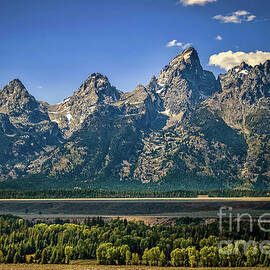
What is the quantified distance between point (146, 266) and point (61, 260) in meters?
39.2

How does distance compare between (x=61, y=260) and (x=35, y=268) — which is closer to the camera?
(x=35, y=268)

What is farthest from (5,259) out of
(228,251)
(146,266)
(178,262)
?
(228,251)

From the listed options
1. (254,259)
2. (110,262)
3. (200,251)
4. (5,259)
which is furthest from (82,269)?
(254,259)

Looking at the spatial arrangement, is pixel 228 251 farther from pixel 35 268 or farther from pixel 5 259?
pixel 5 259

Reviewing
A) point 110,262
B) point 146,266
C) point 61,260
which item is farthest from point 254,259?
point 61,260

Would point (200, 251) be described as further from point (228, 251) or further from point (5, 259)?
point (5, 259)

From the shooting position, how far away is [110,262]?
639 ft

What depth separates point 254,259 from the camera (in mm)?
185250

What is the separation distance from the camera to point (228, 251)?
192m

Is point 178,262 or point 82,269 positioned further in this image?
point 178,262

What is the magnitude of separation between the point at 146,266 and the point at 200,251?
25146 mm

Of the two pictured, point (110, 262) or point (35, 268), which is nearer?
point (35, 268)

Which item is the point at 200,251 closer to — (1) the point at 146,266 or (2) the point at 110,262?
(1) the point at 146,266

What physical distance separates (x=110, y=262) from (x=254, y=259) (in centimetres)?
6262
